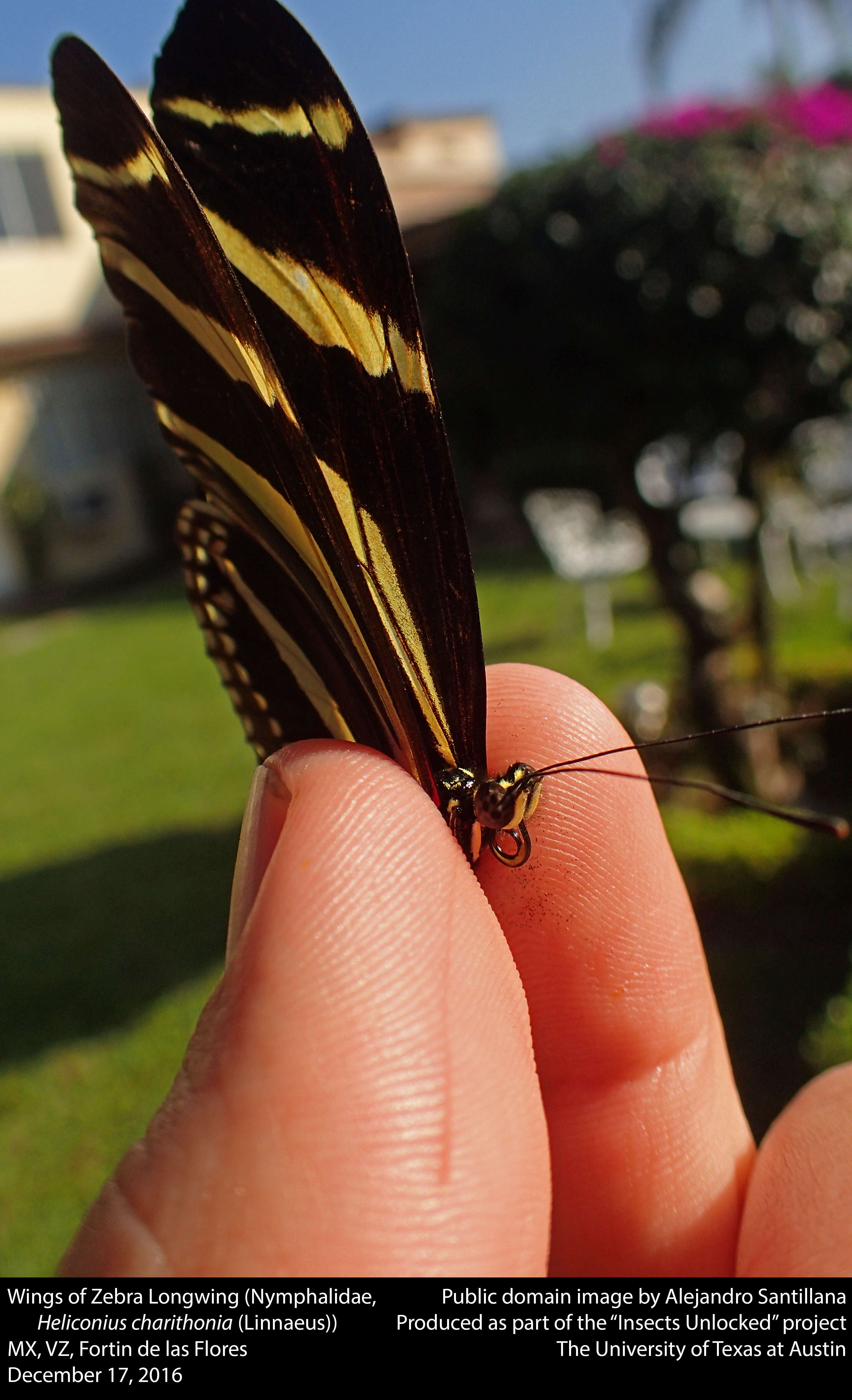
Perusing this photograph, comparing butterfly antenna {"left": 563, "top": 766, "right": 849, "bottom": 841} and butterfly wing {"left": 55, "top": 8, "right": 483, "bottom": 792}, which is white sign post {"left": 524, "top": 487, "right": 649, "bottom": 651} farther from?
butterfly antenna {"left": 563, "top": 766, "right": 849, "bottom": 841}

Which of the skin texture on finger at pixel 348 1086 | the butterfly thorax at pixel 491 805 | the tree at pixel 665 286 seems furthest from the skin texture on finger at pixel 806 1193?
the tree at pixel 665 286

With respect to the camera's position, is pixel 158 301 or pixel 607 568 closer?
pixel 158 301

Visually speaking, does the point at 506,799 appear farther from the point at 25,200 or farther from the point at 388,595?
the point at 25,200

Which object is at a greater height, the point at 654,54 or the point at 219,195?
the point at 654,54

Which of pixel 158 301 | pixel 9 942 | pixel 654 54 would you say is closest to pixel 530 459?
pixel 158 301

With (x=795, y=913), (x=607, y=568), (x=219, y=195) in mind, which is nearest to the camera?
(x=219, y=195)
